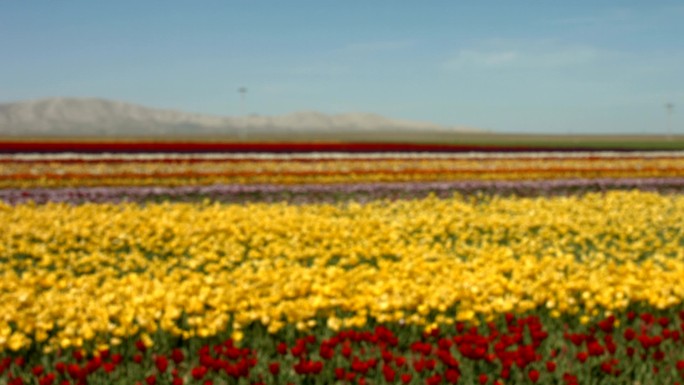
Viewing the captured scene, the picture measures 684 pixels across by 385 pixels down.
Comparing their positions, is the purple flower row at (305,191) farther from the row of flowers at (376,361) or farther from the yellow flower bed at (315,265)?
the row of flowers at (376,361)

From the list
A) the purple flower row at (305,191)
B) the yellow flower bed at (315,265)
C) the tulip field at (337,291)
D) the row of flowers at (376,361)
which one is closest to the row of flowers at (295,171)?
the purple flower row at (305,191)

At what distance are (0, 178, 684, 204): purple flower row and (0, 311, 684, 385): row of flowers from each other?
12442 mm

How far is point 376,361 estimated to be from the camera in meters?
5.46

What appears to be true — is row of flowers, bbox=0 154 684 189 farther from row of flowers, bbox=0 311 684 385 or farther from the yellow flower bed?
row of flowers, bbox=0 311 684 385

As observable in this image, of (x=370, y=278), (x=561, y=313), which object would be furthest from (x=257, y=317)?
(x=561, y=313)

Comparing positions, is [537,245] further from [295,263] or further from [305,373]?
[305,373]

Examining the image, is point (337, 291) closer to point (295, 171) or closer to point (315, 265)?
point (315, 265)

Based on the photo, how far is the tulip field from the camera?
5.40m

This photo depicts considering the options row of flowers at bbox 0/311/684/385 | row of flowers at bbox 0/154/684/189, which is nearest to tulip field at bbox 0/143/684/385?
row of flowers at bbox 0/311/684/385

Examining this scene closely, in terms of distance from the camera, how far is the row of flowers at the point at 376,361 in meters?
4.98

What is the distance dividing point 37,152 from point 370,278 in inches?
1106

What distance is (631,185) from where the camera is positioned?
2228 cm

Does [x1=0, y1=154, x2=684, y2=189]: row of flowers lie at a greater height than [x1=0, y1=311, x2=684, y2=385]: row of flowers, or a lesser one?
greater

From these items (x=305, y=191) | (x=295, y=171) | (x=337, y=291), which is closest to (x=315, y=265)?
(x=337, y=291)
